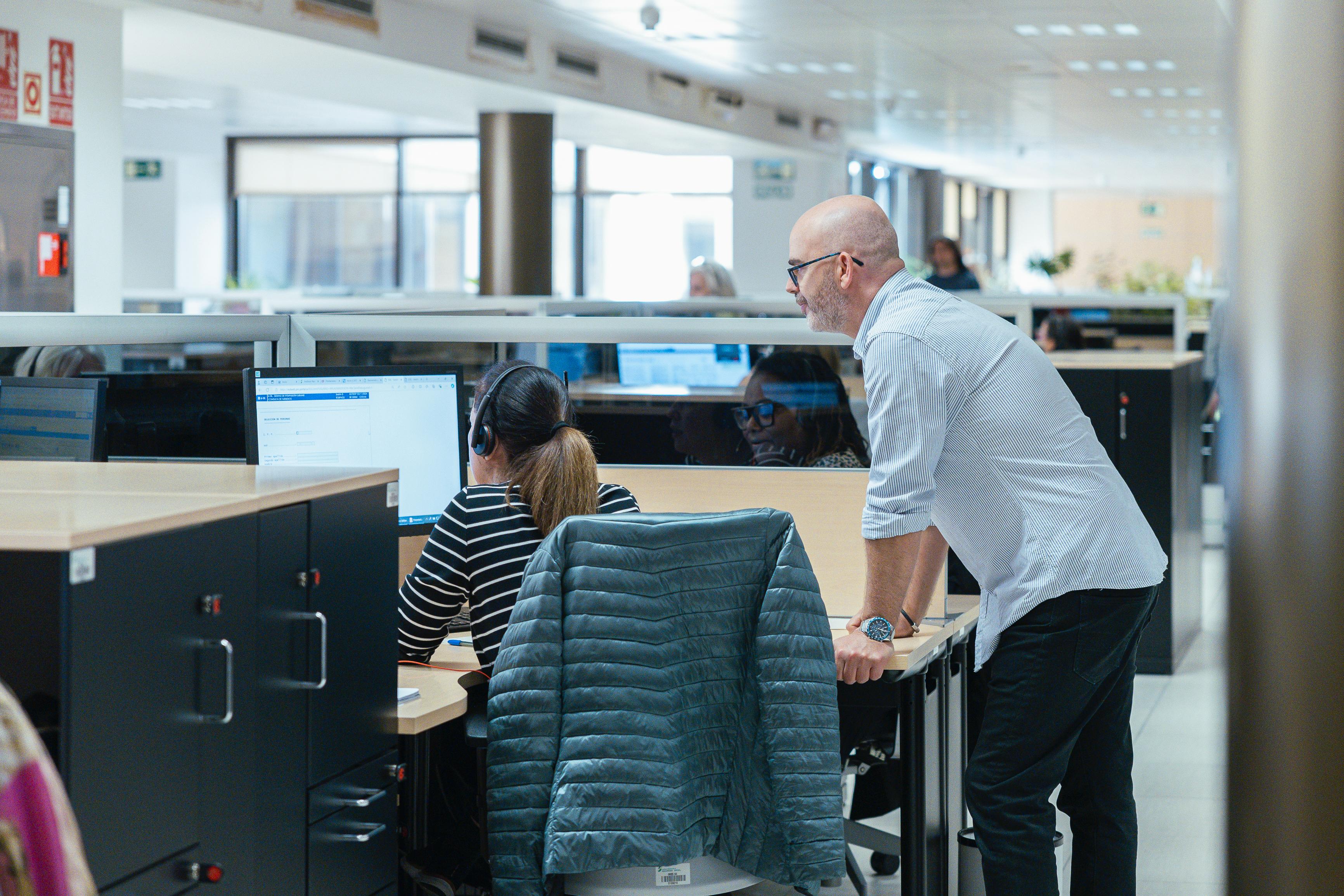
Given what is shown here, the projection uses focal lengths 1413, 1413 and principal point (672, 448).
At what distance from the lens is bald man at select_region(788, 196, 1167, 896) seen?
1.91 m

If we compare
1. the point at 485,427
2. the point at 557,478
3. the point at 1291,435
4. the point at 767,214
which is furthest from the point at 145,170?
the point at 1291,435

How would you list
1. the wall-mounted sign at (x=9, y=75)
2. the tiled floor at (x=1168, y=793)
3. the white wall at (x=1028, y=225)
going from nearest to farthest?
the tiled floor at (x=1168, y=793), the wall-mounted sign at (x=9, y=75), the white wall at (x=1028, y=225)

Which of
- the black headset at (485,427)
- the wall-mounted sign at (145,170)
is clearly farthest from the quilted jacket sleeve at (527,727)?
the wall-mounted sign at (145,170)

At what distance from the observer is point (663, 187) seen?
15.0 meters

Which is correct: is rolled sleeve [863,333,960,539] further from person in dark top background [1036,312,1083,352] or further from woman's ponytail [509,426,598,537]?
person in dark top background [1036,312,1083,352]

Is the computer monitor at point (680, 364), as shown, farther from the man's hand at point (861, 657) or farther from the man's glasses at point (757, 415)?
the man's hand at point (861, 657)

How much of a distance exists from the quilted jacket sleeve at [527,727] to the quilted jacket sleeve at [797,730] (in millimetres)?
272

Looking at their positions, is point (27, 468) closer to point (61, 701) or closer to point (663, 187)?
point (61, 701)

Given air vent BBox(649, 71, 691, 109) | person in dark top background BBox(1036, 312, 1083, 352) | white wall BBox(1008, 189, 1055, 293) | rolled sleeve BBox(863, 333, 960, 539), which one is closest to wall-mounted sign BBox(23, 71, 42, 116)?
person in dark top background BBox(1036, 312, 1083, 352)

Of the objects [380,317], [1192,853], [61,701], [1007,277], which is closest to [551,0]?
[380,317]

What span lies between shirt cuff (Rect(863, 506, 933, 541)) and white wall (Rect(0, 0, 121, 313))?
177 inches

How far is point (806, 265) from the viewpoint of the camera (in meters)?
2.07

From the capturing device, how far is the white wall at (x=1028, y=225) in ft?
79.4

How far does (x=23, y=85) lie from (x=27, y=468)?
432cm
